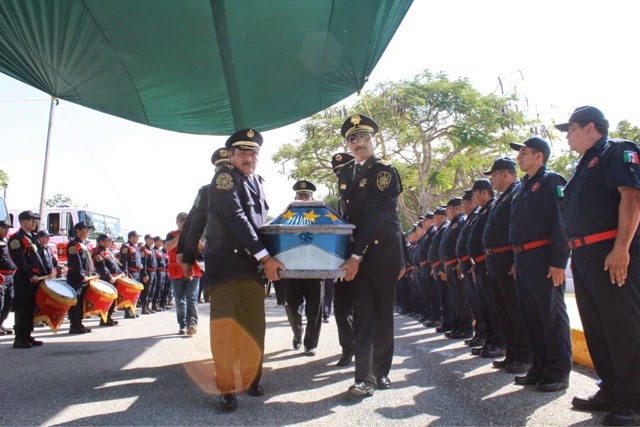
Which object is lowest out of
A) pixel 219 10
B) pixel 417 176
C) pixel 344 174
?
pixel 344 174

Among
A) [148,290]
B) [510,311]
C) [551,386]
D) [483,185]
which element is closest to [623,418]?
[551,386]

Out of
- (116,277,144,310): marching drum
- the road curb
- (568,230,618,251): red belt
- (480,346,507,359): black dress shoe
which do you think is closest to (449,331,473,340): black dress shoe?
(480,346,507,359): black dress shoe

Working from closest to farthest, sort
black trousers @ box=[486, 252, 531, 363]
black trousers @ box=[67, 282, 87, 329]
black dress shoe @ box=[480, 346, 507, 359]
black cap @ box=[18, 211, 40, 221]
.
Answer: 1. black trousers @ box=[486, 252, 531, 363]
2. black dress shoe @ box=[480, 346, 507, 359]
3. black cap @ box=[18, 211, 40, 221]
4. black trousers @ box=[67, 282, 87, 329]

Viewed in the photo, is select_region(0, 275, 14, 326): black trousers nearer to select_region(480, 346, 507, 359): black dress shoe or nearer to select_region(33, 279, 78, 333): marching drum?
select_region(33, 279, 78, 333): marching drum

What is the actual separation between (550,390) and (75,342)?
20.5 feet

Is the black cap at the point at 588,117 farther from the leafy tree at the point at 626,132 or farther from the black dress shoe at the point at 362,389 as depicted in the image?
the leafy tree at the point at 626,132

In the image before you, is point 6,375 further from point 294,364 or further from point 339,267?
point 339,267

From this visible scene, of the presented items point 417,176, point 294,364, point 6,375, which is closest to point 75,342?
point 6,375

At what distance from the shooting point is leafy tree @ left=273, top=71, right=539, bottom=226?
71.7ft

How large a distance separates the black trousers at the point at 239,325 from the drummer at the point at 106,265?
6.99 metres

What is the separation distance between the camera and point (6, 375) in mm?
4754

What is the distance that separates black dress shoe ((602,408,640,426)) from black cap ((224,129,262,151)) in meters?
2.95

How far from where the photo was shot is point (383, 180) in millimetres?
3979

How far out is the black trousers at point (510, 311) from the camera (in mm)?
4609
